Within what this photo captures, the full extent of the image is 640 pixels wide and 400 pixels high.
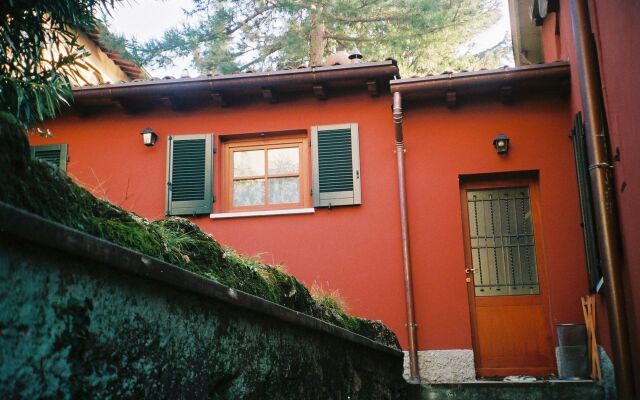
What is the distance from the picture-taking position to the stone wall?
1.26 m

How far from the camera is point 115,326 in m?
1.57

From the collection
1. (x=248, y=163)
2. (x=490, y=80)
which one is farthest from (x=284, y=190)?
(x=490, y=80)

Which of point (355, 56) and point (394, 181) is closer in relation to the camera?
point (394, 181)

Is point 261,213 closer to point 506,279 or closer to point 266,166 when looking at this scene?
point 266,166

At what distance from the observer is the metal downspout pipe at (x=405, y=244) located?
7.45 metres

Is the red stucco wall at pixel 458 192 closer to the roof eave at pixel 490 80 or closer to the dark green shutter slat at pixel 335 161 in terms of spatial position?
the roof eave at pixel 490 80

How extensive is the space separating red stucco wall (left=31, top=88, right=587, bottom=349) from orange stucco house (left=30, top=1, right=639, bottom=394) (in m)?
0.02

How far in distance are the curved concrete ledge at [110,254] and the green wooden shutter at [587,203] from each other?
4496 millimetres

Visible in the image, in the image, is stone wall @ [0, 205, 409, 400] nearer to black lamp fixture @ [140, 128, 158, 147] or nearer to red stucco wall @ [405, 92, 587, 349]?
red stucco wall @ [405, 92, 587, 349]

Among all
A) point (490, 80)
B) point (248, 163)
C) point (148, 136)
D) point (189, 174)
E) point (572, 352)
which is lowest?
point (572, 352)

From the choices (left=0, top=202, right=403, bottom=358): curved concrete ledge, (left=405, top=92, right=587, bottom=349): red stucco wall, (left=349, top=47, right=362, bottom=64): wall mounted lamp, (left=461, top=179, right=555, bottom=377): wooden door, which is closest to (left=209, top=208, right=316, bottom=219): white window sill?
(left=405, top=92, right=587, bottom=349): red stucco wall

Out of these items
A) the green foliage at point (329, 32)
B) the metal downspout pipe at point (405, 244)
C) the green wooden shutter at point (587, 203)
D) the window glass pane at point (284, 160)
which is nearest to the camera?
the green wooden shutter at point (587, 203)

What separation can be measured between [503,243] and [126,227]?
21.3ft

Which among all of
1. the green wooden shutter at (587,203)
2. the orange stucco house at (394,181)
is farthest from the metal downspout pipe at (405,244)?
the green wooden shutter at (587,203)
